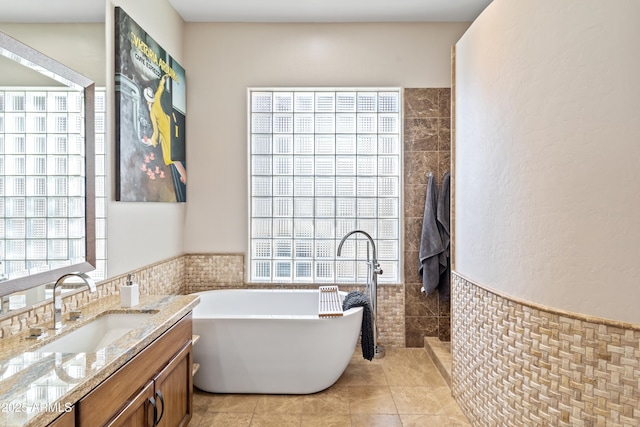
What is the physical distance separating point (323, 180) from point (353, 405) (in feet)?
6.33

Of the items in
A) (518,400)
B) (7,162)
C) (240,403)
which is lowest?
(240,403)

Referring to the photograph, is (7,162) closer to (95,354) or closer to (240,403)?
(95,354)

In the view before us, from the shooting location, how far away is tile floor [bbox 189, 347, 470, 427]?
2375 millimetres

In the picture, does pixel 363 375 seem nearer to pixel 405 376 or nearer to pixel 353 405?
pixel 405 376

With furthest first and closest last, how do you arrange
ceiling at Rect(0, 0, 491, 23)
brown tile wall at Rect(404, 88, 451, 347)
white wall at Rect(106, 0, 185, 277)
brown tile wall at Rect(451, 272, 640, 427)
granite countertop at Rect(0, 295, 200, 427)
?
brown tile wall at Rect(404, 88, 451, 347)
ceiling at Rect(0, 0, 491, 23)
white wall at Rect(106, 0, 185, 277)
brown tile wall at Rect(451, 272, 640, 427)
granite countertop at Rect(0, 295, 200, 427)

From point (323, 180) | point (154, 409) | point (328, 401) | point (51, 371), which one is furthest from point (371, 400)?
point (51, 371)

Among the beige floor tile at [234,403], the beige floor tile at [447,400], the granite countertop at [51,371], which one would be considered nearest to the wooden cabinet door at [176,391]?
the granite countertop at [51,371]

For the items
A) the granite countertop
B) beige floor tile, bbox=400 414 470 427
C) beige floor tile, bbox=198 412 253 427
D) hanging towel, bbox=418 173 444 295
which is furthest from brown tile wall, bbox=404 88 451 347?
the granite countertop

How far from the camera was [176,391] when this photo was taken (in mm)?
1979

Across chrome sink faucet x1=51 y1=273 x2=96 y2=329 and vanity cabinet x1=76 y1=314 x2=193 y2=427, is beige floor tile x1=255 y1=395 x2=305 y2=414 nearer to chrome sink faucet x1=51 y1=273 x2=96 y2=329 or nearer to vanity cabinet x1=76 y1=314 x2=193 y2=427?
vanity cabinet x1=76 y1=314 x2=193 y2=427

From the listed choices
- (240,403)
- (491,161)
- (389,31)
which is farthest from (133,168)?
(389,31)

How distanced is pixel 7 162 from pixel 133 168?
1.05 m

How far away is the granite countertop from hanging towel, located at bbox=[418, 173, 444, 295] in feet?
7.44

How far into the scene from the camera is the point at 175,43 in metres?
3.32
